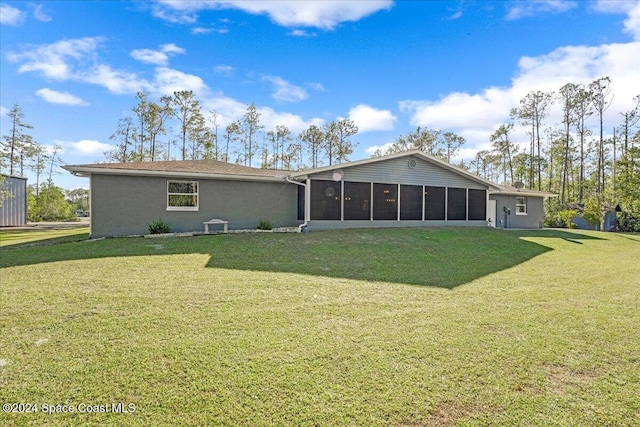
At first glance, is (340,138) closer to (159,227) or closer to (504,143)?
(504,143)

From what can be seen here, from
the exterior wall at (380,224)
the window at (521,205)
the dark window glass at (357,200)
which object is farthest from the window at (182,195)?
the window at (521,205)

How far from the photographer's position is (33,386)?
265 cm

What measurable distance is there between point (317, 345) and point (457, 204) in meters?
14.7

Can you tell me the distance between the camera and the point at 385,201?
14.7 meters

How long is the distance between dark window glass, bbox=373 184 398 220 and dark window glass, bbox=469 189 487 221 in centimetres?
459

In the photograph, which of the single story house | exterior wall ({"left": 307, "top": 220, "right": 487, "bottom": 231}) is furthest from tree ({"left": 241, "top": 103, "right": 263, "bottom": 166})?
exterior wall ({"left": 307, "top": 220, "right": 487, "bottom": 231})

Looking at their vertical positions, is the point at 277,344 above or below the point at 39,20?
below

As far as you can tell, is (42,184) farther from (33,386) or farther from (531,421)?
(531,421)

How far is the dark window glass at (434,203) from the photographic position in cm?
1559

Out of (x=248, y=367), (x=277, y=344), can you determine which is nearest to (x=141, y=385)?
(x=248, y=367)

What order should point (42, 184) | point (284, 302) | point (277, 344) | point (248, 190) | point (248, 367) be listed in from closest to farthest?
point (248, 367) → point (277, 344) → point (284, 302) → point (248, 190) → point (42, 184)

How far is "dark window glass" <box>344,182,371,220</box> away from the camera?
45.7 feet

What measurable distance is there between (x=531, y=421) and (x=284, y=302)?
3135mm

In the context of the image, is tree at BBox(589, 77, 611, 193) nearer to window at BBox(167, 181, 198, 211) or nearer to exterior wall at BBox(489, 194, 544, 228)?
exterior wall at BBox(489, 194, 544, 228)
